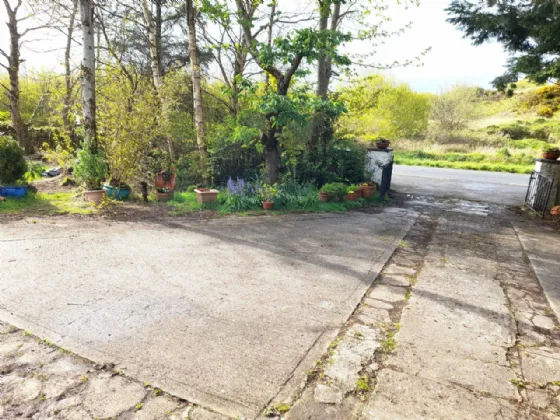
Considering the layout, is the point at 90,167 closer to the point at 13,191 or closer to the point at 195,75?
the point at 13,191

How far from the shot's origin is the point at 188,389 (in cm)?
218

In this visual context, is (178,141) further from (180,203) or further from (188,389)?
(188,389)

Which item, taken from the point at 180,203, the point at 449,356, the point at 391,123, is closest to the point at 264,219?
the point at 180,203

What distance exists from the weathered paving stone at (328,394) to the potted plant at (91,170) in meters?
6.43

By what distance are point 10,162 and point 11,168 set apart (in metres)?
0.13

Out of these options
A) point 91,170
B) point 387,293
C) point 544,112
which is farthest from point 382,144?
point 544,112

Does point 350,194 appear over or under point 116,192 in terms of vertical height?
over

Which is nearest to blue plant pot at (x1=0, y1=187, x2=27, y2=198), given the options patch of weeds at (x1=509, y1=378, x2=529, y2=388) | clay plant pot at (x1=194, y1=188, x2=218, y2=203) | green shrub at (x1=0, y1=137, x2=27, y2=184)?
green shrub at (x1=0, y1=137, x2=27, y2=184)

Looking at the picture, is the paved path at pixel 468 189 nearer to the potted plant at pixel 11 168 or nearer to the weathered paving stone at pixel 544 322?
the weathered paving stone at pixel 544 322

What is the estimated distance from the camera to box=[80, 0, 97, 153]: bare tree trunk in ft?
23.5

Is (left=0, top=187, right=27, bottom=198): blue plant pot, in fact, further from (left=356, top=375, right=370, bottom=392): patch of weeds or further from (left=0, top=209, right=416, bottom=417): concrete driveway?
(left=356, top=375, right=370, bottom=392): patch of weeds

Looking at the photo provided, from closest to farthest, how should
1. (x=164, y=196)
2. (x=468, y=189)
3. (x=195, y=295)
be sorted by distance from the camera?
(x=195, y=295) → (x=164, y=196) → (x=468, y=189)

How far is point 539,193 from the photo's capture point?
27.0 feet

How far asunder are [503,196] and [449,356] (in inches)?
390
